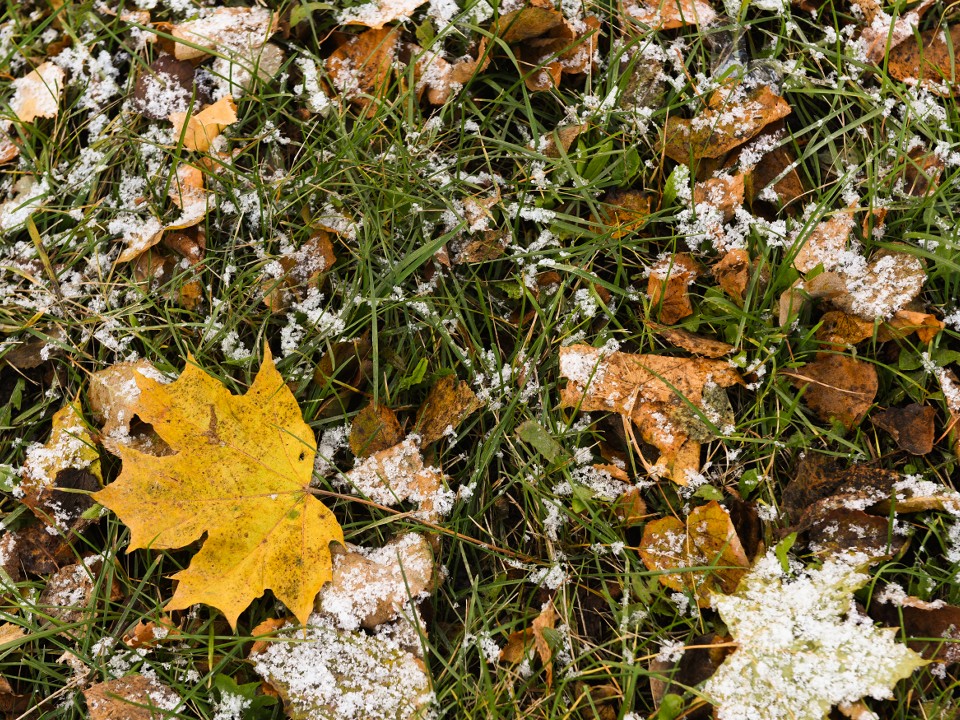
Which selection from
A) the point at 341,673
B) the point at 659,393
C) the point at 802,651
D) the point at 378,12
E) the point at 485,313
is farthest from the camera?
the point at 378,12

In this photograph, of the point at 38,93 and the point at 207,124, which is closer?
the point at 207,124

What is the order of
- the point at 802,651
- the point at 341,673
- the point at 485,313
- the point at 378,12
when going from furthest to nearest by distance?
the point at 378,12
the point at 485,313
the point at 341,673
the point at 802,651

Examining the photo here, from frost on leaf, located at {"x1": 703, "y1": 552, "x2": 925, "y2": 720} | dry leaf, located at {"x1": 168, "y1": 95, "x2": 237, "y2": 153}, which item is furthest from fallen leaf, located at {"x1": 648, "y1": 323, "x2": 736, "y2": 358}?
dry leaf, located at {"x1": 168, "y1": 95, "x2": 237, "y2": 153}

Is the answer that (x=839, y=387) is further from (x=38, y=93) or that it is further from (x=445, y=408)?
(x=38, y=93)

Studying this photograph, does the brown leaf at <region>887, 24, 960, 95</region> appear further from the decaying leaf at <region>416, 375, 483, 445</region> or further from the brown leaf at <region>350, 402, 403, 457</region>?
the brown leaf at <region>350, 402, 403, 457</region>

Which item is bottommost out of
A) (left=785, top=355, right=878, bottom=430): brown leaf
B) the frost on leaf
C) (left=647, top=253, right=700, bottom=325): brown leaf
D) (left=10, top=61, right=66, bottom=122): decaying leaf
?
the frost on leaf

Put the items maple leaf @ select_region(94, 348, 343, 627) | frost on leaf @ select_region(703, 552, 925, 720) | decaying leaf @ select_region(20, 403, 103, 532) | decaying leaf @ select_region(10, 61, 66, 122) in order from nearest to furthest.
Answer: frost on leaf @ select_region(703, 552, 925, 720), maple leaf @ select_region(94, 348, 343, 627), decaying leaf @ select_region(20, 403, 103, 532), decaying leaf @ select_region(10, 61, 66, 122)

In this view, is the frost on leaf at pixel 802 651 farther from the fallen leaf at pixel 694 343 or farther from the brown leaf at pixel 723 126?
the brown leaf at pixel 723 126

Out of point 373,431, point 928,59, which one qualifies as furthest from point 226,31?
point 928,59

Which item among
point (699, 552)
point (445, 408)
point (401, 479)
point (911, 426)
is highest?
point (445, 408)
